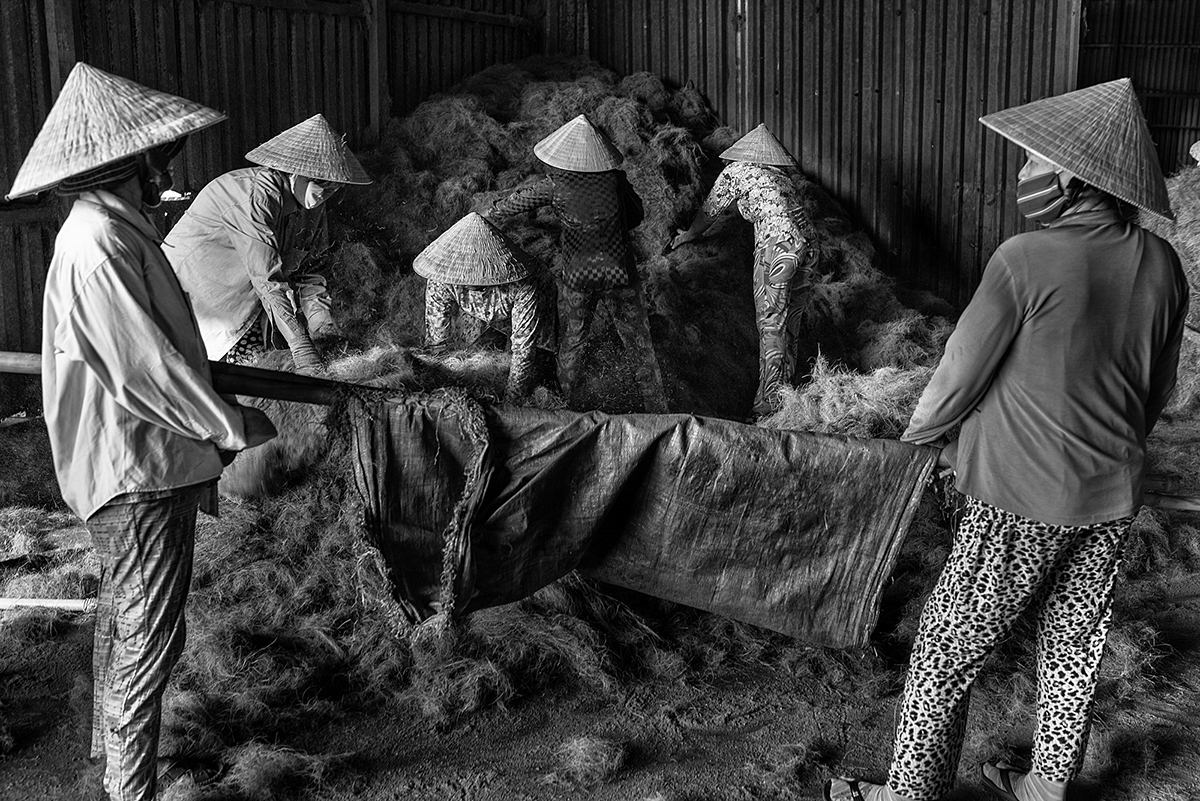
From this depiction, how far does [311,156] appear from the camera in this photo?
4.55 m

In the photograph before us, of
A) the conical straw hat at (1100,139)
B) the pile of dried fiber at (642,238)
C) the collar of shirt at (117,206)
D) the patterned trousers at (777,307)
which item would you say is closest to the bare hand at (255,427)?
the collar of shirt at (117,206)

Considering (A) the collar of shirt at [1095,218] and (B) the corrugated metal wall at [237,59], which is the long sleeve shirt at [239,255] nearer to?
(B) the corrugated metal wall at [237,59]

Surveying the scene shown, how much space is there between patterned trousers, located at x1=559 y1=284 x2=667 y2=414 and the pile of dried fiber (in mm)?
94

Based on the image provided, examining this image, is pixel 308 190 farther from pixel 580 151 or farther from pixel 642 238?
pixel 642 238

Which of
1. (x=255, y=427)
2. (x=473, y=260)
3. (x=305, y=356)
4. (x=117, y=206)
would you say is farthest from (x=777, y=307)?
(x=117, y=206)

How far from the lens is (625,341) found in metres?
5.94

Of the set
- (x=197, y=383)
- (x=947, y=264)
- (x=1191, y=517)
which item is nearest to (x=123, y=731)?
(x=197, y=383)

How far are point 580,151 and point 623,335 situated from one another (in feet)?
3.33

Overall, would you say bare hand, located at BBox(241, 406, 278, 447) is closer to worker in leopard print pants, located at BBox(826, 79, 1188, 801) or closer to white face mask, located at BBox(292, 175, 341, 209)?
worker in leopard print pants, located at BBox(826, 79, 1188, 801)

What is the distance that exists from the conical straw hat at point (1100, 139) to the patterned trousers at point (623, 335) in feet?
10.5

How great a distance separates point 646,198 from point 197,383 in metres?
4.98

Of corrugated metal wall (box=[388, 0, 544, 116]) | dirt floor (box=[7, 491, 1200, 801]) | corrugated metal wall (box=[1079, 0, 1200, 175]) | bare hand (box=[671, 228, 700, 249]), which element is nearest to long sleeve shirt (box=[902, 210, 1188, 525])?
dirt floor (box=[7, 491, 1200, 801])

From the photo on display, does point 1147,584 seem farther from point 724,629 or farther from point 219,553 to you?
point 219,553

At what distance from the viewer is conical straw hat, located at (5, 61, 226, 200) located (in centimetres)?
247
